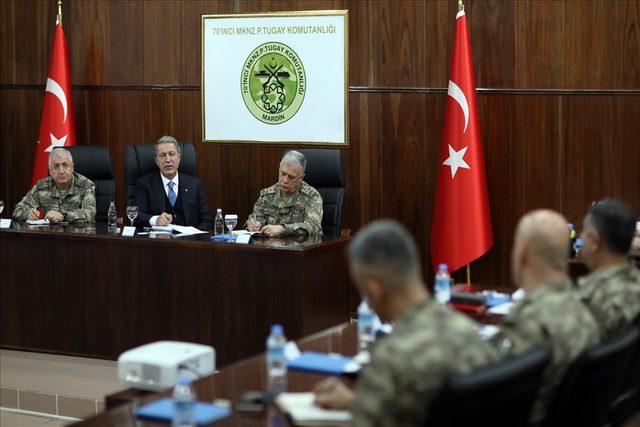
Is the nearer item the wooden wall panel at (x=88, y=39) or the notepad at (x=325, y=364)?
the notepad at (x=325, y=364)

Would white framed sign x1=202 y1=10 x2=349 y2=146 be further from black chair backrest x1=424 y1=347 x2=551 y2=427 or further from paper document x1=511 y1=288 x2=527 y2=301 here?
black chair backrest x1=424 y1=347 x2=551 y2=427

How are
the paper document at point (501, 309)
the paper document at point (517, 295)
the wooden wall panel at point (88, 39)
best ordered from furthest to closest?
1. the wooden wall panel at point (88, 39)
2. the paper document at point (517, 295)
3. the paper document at point (501, 309)

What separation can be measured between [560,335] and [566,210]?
4336 millimetres

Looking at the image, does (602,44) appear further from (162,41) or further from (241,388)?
(241,388)

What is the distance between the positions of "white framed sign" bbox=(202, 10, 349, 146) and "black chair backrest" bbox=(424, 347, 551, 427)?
5250 millimetres

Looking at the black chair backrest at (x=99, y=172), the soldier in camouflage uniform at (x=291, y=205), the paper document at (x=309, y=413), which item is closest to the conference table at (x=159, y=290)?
the soldier in camouflage uniform at (x=291, y=205)

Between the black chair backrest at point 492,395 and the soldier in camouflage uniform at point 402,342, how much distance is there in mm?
47

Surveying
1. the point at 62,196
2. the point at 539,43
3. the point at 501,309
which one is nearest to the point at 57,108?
the point at 62,196

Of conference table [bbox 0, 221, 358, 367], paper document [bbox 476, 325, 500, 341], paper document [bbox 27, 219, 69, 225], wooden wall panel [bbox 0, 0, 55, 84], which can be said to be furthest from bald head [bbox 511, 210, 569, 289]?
wooden wall panel [bbox 0, 0, 55, 84]

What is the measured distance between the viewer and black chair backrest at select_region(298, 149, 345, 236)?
6730mm

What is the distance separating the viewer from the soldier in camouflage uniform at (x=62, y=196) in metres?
6.89

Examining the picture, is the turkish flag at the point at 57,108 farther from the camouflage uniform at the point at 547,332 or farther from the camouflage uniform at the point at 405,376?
the camouflage uniform at the point at 405,376

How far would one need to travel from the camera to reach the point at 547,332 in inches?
108

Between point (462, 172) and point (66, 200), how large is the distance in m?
2.65
